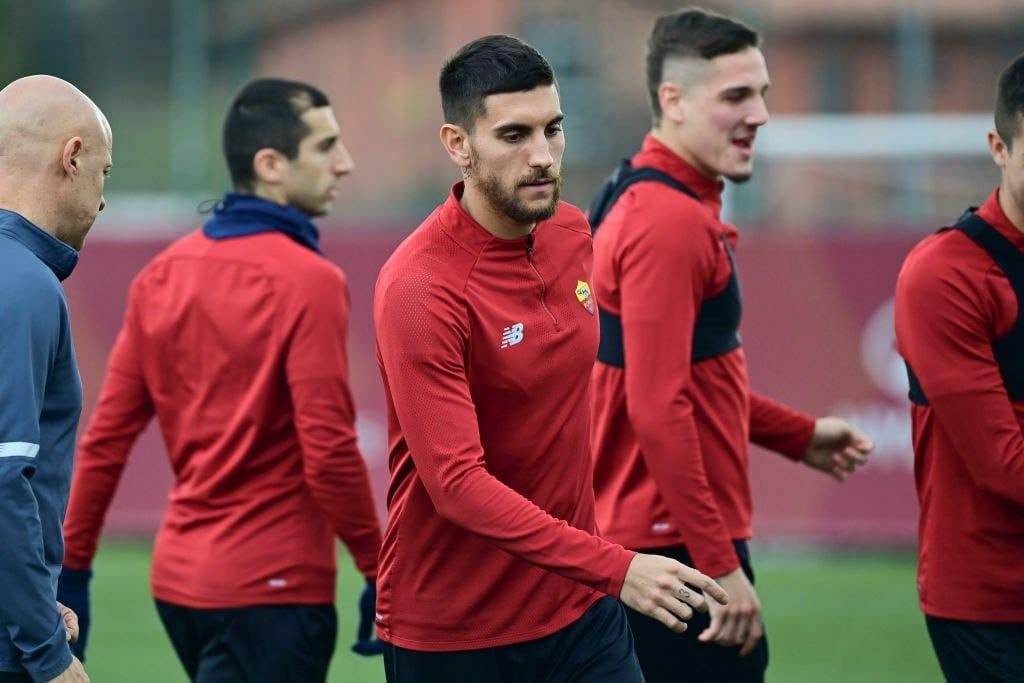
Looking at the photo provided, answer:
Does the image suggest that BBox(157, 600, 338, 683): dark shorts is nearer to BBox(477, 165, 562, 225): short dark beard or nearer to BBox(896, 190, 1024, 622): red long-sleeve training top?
BBox(477, 165, 562, 225): short dark beard

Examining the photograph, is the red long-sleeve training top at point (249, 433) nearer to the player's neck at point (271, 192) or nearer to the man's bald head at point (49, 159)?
the player's neck at point (271, 192)

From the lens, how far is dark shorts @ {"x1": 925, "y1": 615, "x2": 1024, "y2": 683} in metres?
4.43

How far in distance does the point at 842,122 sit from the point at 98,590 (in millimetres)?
8995

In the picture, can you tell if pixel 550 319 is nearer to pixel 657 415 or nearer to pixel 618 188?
pixel 657 415

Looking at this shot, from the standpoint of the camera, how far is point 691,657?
4.94m

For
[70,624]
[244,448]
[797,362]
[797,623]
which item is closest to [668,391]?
[244,448]

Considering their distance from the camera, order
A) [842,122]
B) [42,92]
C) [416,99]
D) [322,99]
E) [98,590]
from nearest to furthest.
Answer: [42,92]
[322,99]
[98,590]
[842,122]
[416,99]

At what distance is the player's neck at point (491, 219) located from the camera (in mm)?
4133

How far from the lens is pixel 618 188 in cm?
512

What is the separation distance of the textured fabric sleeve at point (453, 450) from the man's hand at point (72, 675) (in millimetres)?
895

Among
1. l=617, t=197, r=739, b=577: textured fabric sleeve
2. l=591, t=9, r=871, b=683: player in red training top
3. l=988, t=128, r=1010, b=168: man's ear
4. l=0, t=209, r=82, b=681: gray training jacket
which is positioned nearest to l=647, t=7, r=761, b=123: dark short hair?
l=591, t=9, r=871, b=683: player in red training top

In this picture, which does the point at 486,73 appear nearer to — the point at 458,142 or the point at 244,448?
the point at 458,142

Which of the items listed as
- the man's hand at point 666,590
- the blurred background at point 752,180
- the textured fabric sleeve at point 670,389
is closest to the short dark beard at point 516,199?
the textured fabric sleeve at point 670,389

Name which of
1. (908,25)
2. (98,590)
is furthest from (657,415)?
(908,25)
